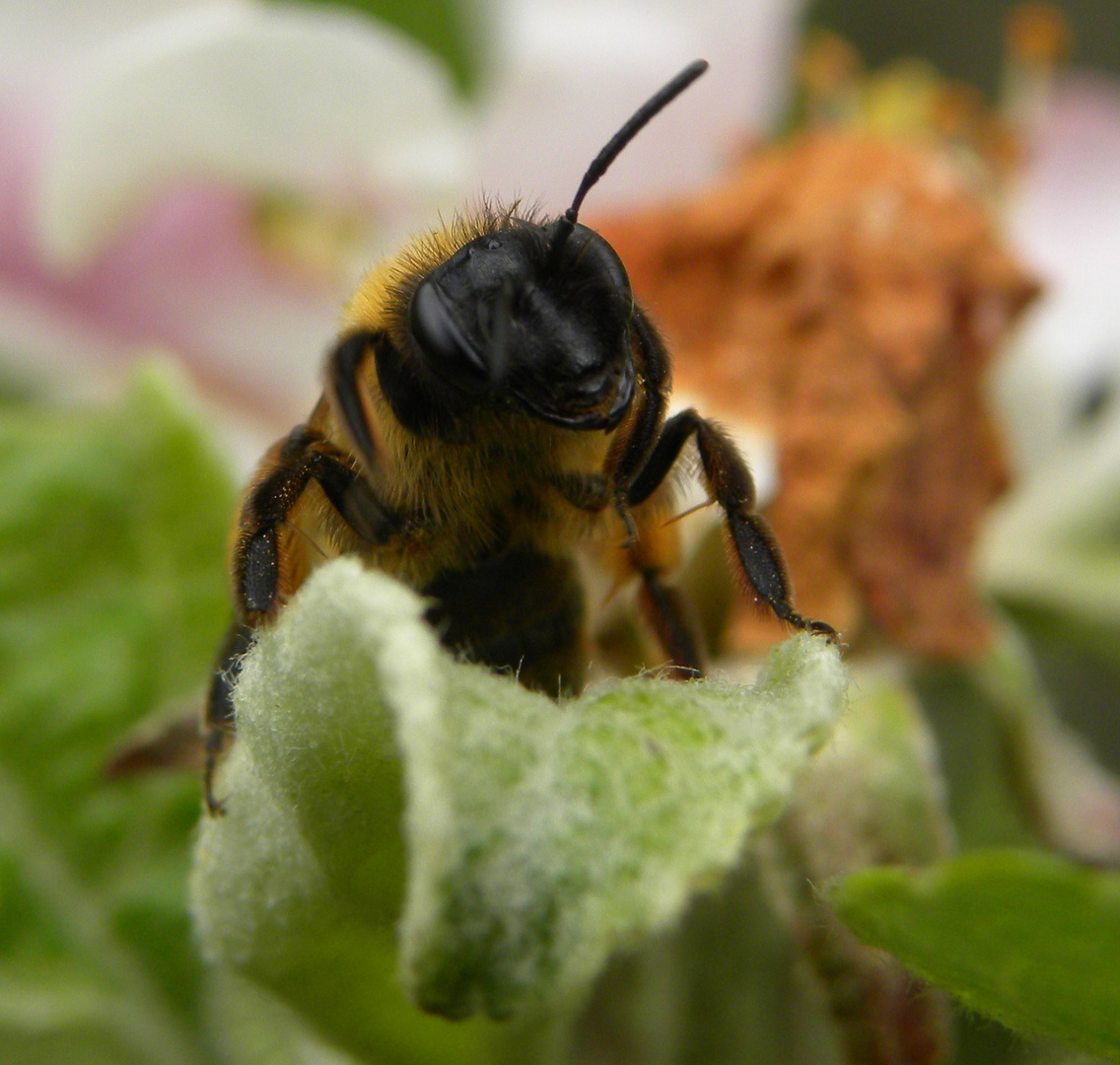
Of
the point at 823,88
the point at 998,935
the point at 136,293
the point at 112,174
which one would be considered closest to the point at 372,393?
the point at 998,935

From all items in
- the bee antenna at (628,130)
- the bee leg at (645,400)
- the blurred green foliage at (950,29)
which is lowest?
the bee leg at (645,400)

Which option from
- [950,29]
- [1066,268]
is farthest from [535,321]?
[950,29]

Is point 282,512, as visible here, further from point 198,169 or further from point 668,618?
point 198,169

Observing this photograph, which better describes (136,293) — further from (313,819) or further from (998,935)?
(998,935)

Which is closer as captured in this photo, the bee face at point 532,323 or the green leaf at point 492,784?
the green leaf at point 492,784

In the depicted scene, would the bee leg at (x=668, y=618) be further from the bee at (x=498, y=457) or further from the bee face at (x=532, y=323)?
the bee face at (x=532, y=323)

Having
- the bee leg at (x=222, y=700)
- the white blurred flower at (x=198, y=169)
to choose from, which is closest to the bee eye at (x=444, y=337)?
the bee leg at (x=222, y=700)

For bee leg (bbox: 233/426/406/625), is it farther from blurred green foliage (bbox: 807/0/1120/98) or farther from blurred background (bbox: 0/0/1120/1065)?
blurred green foliage (bbox: 807/0/1120/98)
